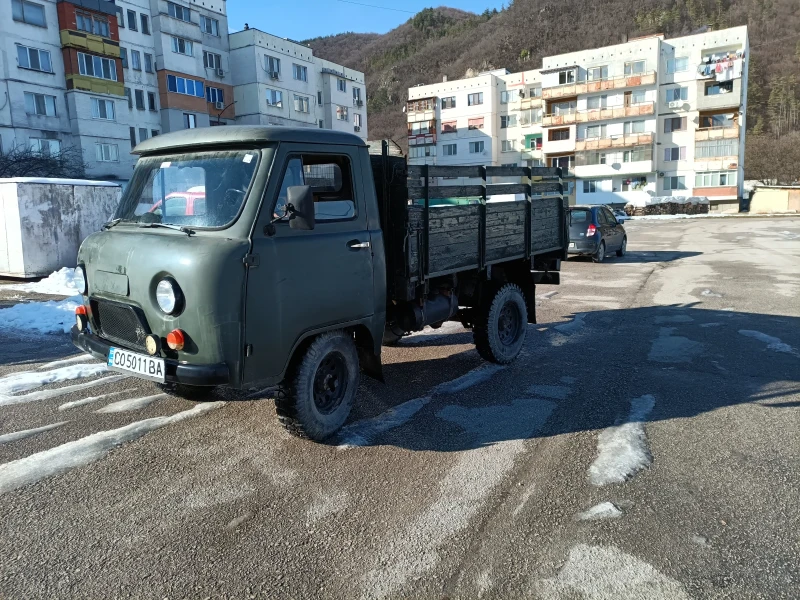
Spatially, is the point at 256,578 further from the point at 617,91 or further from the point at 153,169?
the point at 617,91

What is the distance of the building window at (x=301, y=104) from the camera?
178ft

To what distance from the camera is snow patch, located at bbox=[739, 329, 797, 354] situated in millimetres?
7384

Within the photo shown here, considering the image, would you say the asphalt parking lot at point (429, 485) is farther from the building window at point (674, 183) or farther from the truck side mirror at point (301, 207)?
the building window at point (674, 183)

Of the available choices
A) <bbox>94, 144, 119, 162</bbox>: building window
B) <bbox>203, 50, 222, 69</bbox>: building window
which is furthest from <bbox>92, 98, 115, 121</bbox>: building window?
<bbox>203, 50, 222, 69</bbox>: building window

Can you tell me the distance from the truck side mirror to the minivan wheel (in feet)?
47.9

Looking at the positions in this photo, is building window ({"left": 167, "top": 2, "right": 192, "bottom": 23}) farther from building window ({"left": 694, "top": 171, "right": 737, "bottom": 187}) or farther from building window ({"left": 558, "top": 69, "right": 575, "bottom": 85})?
building window ({"left": 694, "top": 171, "right": 737, "bottom": 187})

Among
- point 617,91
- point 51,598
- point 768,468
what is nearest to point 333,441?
point 51,598

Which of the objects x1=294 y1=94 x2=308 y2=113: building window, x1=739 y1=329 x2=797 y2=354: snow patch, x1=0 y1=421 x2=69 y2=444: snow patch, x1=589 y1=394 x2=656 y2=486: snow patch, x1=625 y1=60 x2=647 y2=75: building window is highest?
x1=625 y1=60 x2=647 y2=75: building window

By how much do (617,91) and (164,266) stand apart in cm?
6567

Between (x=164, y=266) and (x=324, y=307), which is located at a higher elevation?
(x=164, y=266)

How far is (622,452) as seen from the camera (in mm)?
4512

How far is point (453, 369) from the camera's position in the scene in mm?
6898

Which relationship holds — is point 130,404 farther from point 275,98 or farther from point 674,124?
point 674,124

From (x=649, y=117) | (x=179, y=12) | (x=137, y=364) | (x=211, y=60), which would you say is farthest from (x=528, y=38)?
(x=137, y=364)
